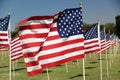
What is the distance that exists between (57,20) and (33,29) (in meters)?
0.79

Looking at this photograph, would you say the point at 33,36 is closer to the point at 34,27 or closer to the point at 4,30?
the point at 34,27

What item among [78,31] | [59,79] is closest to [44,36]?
[78,31]

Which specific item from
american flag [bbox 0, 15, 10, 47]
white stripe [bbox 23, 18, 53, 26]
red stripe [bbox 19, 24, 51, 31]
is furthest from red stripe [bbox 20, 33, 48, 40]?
american flag [bbox 0, 15, 10, 47]

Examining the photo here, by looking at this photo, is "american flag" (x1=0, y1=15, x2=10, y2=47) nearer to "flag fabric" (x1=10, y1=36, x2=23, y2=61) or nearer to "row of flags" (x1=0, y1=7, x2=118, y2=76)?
"flag fabric" (x1=10, y1=36, x2=23, y2=61)

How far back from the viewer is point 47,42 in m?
10.8

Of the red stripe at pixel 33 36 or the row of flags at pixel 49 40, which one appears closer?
the row of flags at pixel 49 40

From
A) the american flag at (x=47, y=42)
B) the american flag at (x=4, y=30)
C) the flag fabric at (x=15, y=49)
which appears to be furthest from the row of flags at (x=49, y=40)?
the flag fabric at (x=15, y=49)

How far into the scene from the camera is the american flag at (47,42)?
424 inches

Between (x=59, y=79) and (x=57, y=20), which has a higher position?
(x=57, y=20)

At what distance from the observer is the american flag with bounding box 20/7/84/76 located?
10.8 meters

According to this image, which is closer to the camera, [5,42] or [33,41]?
[33,41]

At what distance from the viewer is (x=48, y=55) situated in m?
10.8

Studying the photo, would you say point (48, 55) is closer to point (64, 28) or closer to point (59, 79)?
point (64, 28)

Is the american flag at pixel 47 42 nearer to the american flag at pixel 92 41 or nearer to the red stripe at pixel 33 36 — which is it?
the red stripe at pixel 33 36
